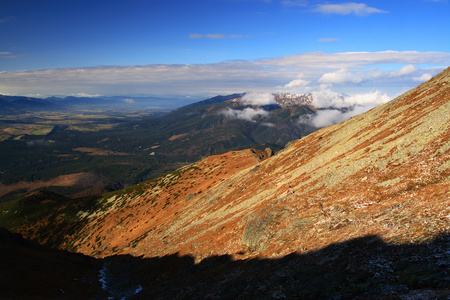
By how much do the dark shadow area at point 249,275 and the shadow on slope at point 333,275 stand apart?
5 centimetres

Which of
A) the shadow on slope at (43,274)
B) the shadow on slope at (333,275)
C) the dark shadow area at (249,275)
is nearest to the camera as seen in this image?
the shadow on slope at (333,275)

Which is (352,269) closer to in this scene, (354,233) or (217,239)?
(354,233)

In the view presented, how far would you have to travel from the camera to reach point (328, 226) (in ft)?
92.8

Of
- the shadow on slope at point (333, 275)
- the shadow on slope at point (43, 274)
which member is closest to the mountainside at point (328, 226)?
the shadow on slope at point (333, 275)

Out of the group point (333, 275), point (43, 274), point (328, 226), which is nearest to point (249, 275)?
point (333, 275)

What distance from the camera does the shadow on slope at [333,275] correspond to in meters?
15.4

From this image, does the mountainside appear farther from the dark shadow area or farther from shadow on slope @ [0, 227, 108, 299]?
shadow on slope @ [0, 227, 108, 299]

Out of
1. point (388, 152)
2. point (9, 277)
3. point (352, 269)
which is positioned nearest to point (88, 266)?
point (9, 277)

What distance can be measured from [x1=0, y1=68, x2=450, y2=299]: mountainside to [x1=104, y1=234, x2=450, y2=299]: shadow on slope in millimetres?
107

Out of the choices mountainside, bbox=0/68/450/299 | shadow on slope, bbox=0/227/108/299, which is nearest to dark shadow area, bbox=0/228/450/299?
shadow on slope, bbox=0/227/108/299

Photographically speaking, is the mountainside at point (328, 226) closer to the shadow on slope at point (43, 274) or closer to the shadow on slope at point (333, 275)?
the shadow on slope at point (333, 275)

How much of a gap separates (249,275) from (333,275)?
10.1m

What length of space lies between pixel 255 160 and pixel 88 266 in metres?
71.7

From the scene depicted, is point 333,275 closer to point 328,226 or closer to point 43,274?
point 328,226
